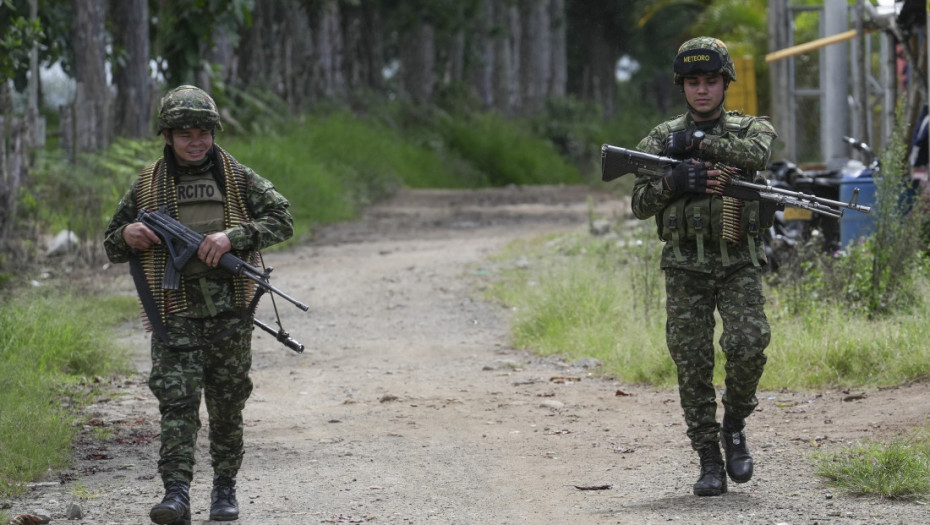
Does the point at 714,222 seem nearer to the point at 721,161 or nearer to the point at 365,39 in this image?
the point at 721,161

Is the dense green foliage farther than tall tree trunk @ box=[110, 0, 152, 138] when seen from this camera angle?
No

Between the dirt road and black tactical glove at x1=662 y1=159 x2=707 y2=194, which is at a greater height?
black tactical glove at x1=662 y1=159 x2=707 y2=194

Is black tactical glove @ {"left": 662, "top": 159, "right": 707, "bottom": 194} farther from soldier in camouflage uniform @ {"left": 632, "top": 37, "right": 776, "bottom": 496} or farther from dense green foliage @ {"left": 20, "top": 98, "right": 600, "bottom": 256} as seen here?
dense green foliage @ {"left": 20, "top": 98, "right": 600, "bottom": 256}

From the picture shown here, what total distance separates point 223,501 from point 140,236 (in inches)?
41.2

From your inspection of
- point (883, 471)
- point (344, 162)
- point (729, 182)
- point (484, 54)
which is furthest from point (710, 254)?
point (484, 54)

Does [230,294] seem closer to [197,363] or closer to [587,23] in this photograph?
[197,363]

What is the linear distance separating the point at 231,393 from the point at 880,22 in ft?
29.3

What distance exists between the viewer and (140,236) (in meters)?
4.95

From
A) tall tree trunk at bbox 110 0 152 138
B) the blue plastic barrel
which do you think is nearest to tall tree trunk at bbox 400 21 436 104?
tall tree trunk at bbox 110 0 152 138

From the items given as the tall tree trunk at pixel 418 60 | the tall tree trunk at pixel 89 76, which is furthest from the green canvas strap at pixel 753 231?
the tall tree trunk at pixel 418 60

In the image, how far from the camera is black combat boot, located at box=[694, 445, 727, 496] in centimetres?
522

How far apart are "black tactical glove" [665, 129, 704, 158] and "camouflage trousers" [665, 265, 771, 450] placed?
1.52 feet

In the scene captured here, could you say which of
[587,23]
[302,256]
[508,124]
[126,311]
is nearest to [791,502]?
[126,311]

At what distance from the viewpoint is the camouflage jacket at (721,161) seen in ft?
17.2
